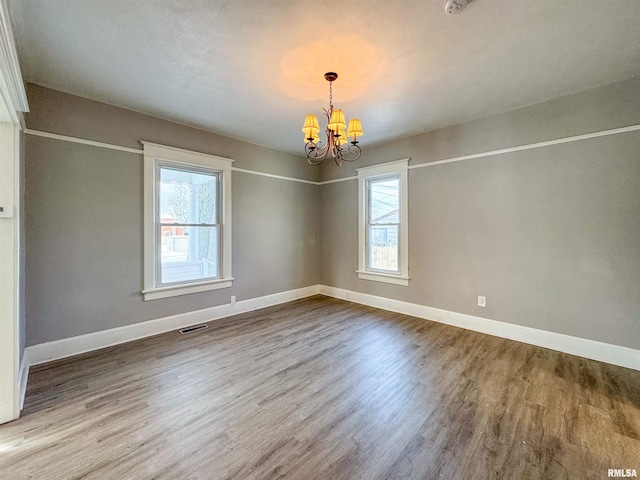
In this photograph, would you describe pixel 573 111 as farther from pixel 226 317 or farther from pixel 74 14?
pixel 226 317

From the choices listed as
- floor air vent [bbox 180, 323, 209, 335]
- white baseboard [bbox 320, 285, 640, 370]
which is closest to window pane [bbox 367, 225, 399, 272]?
white baseboard [bbox 320, 285, 640, 370]

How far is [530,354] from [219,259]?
4215 millimetres

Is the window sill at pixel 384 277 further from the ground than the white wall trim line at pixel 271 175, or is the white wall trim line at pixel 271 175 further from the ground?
the white wall trim line at pixel 271 175

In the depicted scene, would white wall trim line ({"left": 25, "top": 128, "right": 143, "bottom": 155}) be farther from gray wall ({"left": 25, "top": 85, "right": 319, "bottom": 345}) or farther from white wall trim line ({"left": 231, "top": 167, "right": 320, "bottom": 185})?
→ white wall trim line ({"left": 231, "top": 167, "right": 320, "bottom": 185})

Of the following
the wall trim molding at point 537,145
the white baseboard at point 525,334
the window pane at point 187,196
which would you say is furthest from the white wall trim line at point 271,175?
the white baseboard at point 525,334

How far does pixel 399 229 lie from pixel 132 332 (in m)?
4.03

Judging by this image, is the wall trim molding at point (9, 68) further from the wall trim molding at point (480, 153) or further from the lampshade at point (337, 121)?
the lampshade at point (337, 121)

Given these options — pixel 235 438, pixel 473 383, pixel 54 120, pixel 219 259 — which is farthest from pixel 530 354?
pixel 54 120

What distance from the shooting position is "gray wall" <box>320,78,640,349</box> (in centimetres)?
273

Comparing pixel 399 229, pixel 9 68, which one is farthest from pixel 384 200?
pixel 9 68

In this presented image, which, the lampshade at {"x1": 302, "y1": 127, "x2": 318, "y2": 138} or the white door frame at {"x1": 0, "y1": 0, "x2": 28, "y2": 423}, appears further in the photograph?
the lampshade at {"x1": 302, "y1": 127, "x2": 318, "y2": 138}

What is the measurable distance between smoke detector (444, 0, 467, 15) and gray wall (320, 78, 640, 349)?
2169 mm

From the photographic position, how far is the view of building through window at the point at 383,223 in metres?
4.55

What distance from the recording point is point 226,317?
13.7 feet
